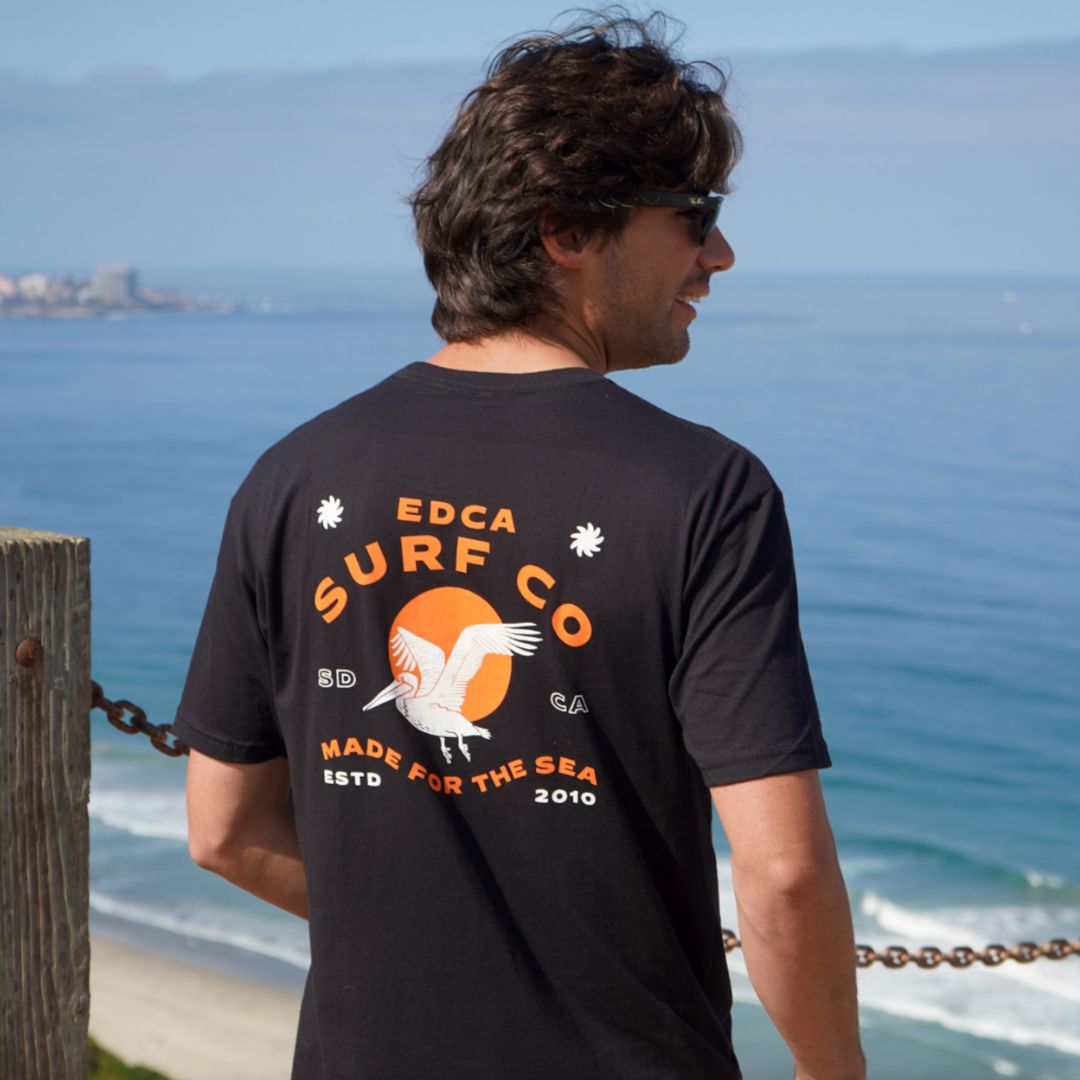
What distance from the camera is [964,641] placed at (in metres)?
20.3

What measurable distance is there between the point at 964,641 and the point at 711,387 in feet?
110

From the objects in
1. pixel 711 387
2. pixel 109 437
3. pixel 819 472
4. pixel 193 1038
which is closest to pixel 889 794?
pixel 193 1038

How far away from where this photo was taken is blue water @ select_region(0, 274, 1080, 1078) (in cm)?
949

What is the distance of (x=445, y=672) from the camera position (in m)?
1.53

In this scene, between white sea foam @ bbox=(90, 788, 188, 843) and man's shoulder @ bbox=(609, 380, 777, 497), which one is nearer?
man's shoulder @ bbox=(609, 380, 777, 497)

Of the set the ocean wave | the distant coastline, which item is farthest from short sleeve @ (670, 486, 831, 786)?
the distant coastline

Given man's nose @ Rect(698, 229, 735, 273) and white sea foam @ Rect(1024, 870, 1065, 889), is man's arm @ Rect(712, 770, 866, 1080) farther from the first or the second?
Answer: white sea foam @ Rect(1024, 870, 1065, 889)

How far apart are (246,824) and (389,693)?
1.36ft

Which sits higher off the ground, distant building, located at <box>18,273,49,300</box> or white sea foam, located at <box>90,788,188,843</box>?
distant building, located at <box>18,273,49,300</box>

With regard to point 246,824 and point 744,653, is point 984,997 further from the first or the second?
point 744,653

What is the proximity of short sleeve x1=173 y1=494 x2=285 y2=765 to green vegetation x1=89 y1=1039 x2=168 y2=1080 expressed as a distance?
4735 mm

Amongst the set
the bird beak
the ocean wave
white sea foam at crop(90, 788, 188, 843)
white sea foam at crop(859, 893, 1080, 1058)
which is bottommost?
white sea foam at crop(859, 893, 1080, 1058)

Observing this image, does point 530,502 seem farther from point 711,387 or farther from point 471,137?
point 711,387

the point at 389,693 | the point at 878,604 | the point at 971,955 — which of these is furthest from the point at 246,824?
the point at 878,604
